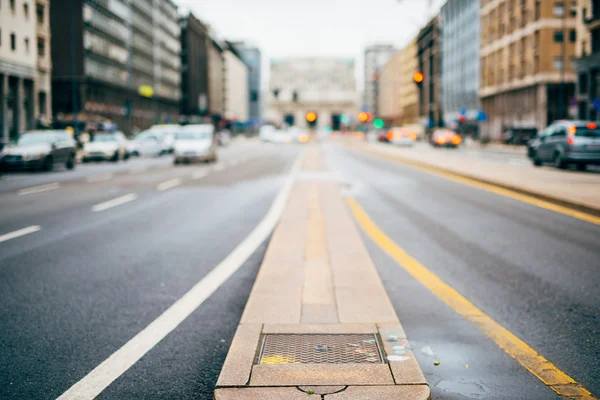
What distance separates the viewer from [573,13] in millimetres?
58156

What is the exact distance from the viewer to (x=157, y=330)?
5.02 meters

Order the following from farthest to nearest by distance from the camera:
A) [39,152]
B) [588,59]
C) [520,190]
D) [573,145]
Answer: [588,59]
[39,152]
[573,145]
[520,190]

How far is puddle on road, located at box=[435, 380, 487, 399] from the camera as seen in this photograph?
3.73m

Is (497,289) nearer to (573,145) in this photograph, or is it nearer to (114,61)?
(573,145)

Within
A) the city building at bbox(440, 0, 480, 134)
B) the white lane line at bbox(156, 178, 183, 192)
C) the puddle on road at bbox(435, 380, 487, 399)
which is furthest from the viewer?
the city building at bbox(440, 0, 480, 134)

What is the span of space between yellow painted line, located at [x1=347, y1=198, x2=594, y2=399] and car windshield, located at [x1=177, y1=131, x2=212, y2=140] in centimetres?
2596

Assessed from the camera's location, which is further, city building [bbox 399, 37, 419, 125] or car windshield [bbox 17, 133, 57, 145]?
city building [bbox 399, 37, 419, 125]

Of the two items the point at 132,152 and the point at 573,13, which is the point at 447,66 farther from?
the point at 132,152

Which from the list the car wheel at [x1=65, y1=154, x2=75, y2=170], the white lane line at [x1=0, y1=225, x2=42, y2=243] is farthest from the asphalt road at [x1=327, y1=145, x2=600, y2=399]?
the car wheel at [x1=65, y1=154, x2=75, y2=170]

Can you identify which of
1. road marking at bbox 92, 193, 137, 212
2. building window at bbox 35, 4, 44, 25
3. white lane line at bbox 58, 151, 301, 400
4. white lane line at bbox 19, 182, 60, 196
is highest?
building window at bbox 35, 4, 44, 25

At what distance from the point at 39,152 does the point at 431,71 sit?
101118 mm

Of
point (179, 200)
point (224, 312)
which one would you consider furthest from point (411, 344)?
point (179, 200)

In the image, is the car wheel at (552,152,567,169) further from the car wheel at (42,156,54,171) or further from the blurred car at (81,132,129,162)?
the blurred car at (81,132,129,162)

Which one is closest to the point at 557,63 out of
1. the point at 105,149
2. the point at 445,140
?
the point at 445,140
